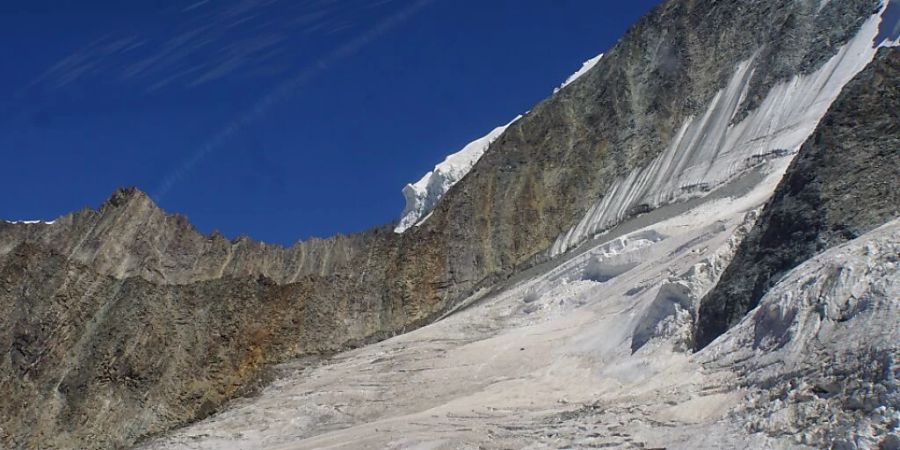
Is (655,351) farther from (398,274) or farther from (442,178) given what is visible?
(442,178)

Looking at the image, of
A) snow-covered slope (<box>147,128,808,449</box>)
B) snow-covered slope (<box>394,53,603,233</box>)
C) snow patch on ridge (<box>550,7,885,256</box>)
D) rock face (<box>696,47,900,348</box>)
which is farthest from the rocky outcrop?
rock face (<box>696,47,900,348</box>)

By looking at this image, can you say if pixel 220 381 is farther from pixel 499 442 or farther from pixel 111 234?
pixel 111 234

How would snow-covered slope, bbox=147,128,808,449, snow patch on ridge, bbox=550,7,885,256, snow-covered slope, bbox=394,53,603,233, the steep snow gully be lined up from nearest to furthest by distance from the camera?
the steep snow gully
snow-covered slope, bbox=147,128,808,449
snow patch on ridge, bbox=550,7,885,256
snow-covered slope, bbox=394,53,603,233

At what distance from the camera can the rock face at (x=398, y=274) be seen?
37.6 metres

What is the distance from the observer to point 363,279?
42312mm

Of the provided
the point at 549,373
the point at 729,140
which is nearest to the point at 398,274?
the point at 729,140

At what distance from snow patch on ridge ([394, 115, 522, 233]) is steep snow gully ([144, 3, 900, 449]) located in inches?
1512

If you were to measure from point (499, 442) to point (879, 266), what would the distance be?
6511mm

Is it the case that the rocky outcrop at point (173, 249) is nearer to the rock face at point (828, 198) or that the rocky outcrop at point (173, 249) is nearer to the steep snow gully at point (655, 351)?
the steep snow gully at point (655, 351)

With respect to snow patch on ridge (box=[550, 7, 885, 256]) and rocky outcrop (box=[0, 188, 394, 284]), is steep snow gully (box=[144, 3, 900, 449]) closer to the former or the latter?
snow patch on ridge (box=[550, 7, 885, 256])

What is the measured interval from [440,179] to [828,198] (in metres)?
65.0

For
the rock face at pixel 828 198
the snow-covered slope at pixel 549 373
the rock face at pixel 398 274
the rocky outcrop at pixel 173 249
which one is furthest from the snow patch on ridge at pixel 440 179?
the rock face at pixel 828 198

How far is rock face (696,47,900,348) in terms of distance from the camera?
17422 millimetres

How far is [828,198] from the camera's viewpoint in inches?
715
